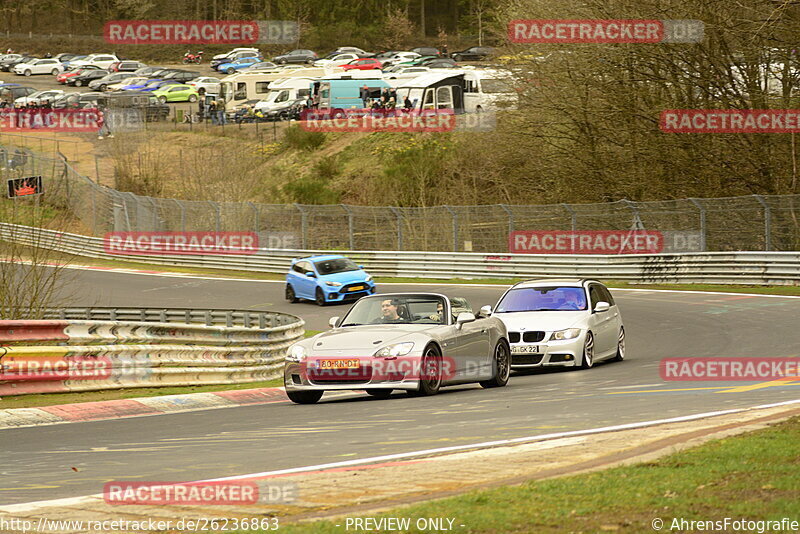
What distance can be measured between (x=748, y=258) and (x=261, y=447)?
78.8 ft

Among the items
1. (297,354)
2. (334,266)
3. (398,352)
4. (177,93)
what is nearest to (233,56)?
(177,93)

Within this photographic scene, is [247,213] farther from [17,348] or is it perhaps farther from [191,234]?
[17,348]

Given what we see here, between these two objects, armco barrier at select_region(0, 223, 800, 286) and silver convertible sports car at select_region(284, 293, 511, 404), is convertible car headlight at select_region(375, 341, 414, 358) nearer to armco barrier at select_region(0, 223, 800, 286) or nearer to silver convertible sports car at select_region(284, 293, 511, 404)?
silver convertible sports car at select_region(284, 293, 511, 404)

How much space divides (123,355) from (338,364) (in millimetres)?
3801

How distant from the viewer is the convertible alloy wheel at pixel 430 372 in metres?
12.8

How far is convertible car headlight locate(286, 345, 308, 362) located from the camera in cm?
1287

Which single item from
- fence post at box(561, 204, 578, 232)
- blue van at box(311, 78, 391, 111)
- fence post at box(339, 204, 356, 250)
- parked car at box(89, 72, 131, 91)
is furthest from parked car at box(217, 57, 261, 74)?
fence post at box(561, 204, 578, 232)

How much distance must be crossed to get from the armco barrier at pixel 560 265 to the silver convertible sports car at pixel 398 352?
45.4 feet

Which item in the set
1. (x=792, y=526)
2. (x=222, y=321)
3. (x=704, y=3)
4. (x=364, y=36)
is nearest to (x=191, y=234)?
(x=222, y=321)

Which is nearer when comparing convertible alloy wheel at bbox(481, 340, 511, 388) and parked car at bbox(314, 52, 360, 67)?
convertible alloy wheel at bbox(481, 340, 511, 388)

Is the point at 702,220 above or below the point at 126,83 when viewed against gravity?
below

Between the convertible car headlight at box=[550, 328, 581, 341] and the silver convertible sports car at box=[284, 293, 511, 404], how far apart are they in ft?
6.48

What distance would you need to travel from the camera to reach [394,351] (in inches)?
494

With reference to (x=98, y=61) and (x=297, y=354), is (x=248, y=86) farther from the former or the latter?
(x=297, y=354)
